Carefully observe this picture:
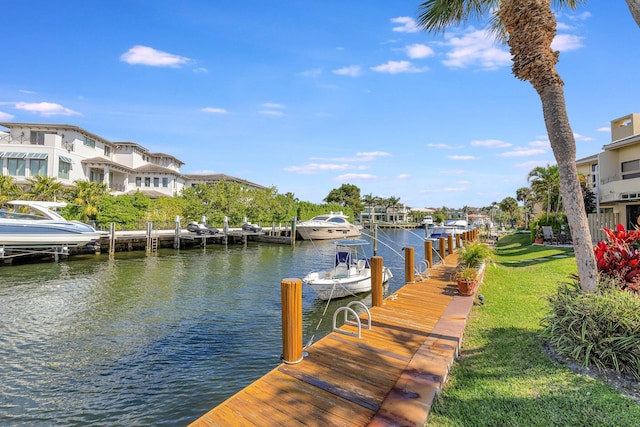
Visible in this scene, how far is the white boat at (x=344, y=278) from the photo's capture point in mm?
13677

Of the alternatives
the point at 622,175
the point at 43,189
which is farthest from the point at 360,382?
the point at 43,189

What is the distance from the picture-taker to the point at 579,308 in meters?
5.15

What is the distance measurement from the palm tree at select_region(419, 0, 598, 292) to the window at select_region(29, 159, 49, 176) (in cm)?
4411

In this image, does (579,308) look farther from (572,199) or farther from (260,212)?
(260,212)

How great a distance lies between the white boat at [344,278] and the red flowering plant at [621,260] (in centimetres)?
796

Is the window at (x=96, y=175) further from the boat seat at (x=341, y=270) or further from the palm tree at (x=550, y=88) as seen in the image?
the palm tree at (x=550, y=88)

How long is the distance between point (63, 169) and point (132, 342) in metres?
37.0

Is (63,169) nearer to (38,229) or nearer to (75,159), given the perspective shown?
(75,159)

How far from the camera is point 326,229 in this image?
1864 inches

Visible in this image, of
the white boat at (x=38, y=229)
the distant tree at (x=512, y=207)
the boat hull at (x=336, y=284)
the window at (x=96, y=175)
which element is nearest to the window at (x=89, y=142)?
the window at (x=96, y=175)

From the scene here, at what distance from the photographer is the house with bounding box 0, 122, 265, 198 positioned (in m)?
35.0

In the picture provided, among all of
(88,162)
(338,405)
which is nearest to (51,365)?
(338,405)

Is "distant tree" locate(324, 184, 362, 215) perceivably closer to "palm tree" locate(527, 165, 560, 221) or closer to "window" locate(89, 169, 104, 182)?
"palm tree" locate(527, 165, 560, 221)

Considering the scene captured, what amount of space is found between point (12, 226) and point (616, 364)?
29.0 meters
